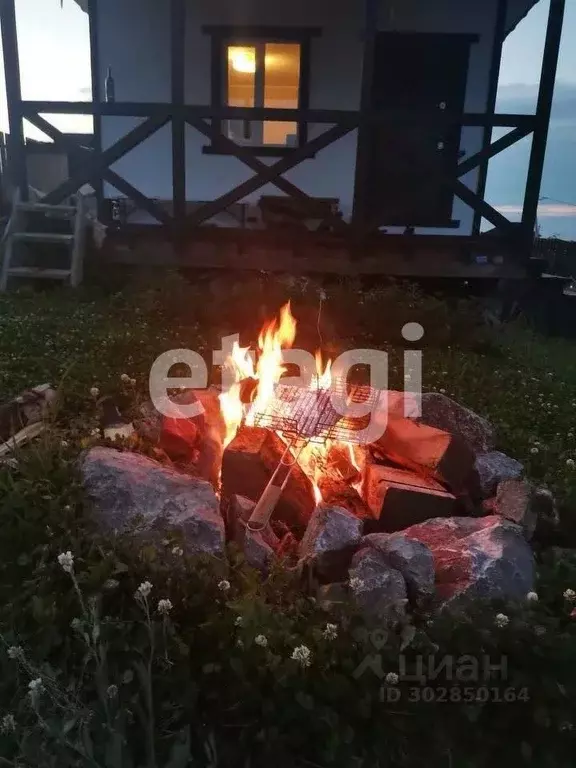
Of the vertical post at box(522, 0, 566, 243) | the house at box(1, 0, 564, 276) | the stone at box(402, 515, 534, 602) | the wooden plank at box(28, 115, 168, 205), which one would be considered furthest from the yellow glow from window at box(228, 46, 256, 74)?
the stone at box(402, 515, 534, 602)

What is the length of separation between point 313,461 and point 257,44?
8.12m

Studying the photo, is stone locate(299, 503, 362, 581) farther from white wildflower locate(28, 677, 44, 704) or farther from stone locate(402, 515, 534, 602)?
white wildflower locate(28, 677, 44, 704)

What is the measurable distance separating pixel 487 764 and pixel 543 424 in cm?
288

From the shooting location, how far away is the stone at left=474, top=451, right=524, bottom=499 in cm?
343

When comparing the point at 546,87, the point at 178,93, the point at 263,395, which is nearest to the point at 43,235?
the point at 178,93

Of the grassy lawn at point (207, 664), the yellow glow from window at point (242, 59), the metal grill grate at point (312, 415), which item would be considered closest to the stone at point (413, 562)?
the grassy lawn at point (207, 664)

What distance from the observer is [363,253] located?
7605mm

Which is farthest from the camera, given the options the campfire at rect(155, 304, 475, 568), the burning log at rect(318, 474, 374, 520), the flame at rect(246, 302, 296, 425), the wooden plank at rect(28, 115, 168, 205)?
the wooden plank at rect(28, 115, 168, 205)

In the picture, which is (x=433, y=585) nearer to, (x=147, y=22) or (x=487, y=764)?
(x=487, y=764)

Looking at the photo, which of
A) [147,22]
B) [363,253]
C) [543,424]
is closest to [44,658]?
[543,424]

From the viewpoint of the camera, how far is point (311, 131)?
9.55 metres

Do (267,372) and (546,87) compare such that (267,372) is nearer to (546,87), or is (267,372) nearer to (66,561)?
(66,561)

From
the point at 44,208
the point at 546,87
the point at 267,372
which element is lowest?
the point at 267,372

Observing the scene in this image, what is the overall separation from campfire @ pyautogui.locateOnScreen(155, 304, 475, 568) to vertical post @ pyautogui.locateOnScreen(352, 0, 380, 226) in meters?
4.30
